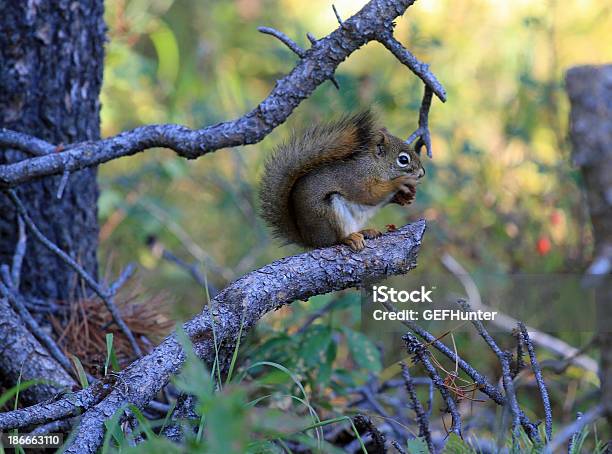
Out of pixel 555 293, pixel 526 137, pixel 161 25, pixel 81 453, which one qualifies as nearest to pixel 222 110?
pixel 161 25

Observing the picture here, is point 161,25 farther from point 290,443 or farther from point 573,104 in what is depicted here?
point 290,443

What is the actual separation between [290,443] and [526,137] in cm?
219

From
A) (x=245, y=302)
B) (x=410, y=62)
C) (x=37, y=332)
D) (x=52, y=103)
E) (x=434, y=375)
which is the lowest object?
(x=434, y=375)

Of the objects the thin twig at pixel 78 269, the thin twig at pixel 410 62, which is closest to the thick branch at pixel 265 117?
the thin twig at pixel 410 62

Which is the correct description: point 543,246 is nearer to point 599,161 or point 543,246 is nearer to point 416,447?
point 599,161

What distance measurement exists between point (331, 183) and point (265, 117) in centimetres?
25

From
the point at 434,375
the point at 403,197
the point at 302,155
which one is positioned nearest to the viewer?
the point at 434,375

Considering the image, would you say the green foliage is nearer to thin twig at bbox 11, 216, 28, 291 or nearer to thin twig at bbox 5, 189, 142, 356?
thin twig at bbox 5, 189, 142, 356

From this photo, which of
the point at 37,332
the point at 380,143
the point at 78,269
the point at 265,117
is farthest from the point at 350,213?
the point at 37,332

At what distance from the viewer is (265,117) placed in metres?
1.60

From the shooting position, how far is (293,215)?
182cm

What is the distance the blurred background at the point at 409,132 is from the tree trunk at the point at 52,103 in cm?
80

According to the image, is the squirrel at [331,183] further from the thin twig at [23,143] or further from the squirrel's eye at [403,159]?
the thin twig at [23,143]

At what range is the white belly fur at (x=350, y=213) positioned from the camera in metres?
1.75
